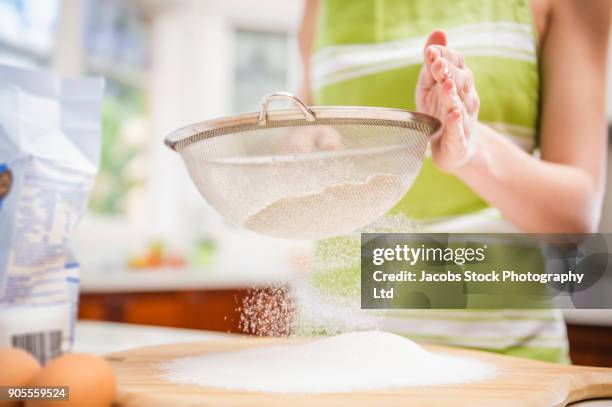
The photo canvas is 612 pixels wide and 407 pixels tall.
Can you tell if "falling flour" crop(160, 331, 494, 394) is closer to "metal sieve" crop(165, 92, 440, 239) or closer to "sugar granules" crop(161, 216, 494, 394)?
"sugar granules" crop(161, 216, 494, 394)

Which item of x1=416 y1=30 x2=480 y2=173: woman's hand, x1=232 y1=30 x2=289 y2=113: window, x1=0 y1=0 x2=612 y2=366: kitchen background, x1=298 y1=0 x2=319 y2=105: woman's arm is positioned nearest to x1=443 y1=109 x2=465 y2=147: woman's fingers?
x1=416 y1=30 x2=480 y2=173: woman's hand

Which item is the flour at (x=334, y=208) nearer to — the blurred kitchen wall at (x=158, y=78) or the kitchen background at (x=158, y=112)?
the kitchen background at (x=158, y=112)

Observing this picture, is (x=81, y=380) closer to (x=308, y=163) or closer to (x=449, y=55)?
(x=308, y=163)

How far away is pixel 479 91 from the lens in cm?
61

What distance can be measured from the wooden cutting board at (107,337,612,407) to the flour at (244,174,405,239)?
0.17m

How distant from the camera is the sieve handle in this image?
0.46m

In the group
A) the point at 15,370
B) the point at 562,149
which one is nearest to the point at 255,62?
the point at 562,149

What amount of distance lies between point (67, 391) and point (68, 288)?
178mm

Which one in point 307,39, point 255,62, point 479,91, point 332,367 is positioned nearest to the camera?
point 332,367

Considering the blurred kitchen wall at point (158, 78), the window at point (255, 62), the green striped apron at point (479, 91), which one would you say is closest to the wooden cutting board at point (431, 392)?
the green striped apron at point (479, 91)

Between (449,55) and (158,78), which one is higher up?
(158,78)

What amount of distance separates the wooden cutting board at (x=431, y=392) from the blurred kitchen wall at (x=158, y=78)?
1.78 meters

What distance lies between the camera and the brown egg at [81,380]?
1.27 ft

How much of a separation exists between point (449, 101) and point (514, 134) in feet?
0.74
